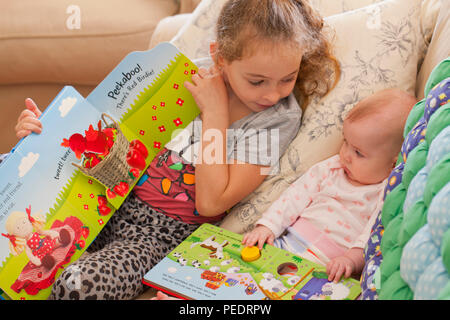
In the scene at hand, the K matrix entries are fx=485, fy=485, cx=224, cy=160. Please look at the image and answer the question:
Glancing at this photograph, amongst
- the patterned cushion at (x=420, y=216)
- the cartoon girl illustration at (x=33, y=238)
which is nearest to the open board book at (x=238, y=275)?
the patterned cushion at (x=420, y=216)

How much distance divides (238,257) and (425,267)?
451 mm

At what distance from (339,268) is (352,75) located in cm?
43

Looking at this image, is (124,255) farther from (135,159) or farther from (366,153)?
(366,153)

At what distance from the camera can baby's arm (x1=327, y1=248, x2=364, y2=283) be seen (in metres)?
0.85

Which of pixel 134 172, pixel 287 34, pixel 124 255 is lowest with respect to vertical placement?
pixel 124 255

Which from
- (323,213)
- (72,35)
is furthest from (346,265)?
(72,35)

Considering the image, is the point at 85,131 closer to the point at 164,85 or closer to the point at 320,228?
the point at 164,85

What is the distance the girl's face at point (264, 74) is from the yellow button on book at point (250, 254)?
31 cm

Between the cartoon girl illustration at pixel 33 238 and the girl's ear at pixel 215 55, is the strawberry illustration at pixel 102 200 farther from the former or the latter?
the girl's ear at pixel 215 55

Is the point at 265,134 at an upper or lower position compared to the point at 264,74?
lower

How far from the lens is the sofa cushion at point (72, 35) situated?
5.34ft

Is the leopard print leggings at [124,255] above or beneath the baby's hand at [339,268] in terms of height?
beneath

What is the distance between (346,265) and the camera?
2.81ft

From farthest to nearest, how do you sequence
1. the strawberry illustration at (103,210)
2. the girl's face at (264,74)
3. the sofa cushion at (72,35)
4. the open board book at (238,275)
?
1. the sofa cushion at (72,35)
2. the strawberry illustration at (103,210)
3. the girl's face at (264,74)
4. the open board book at (238,275)
